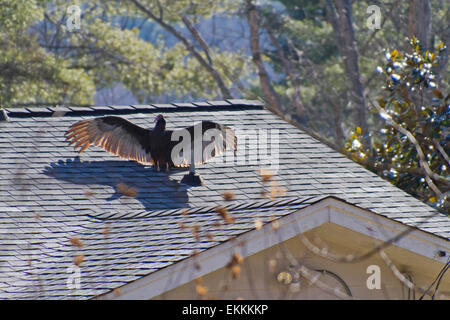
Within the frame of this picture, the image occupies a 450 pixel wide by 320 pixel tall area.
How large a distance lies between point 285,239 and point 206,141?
9.98 ft

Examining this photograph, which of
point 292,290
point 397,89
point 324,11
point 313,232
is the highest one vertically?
point 324,11

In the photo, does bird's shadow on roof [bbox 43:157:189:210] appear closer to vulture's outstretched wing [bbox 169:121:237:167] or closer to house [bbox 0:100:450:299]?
house [bbox 0:100:450:299]

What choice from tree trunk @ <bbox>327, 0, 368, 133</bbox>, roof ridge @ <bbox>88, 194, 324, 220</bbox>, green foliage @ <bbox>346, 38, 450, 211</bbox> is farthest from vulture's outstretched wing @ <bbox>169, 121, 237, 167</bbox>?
tree trunk @ <bbox>327, 0, 368, 133</bbox>

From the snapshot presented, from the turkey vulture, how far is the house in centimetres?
16

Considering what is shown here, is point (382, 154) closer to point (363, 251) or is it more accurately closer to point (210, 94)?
point (363, 251)

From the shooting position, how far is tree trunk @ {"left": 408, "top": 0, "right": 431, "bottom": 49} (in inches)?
701

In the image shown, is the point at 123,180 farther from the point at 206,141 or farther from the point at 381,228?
the point at 381,228

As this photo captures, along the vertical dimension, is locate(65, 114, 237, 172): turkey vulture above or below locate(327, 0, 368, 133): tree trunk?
below

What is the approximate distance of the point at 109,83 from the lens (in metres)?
28.7

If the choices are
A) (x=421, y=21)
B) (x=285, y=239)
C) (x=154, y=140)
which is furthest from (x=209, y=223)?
(x=421, y=21)

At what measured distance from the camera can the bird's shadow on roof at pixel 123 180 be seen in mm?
8820

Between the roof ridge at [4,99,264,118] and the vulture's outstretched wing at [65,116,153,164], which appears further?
the roof ridge at [4,99,264,118]
